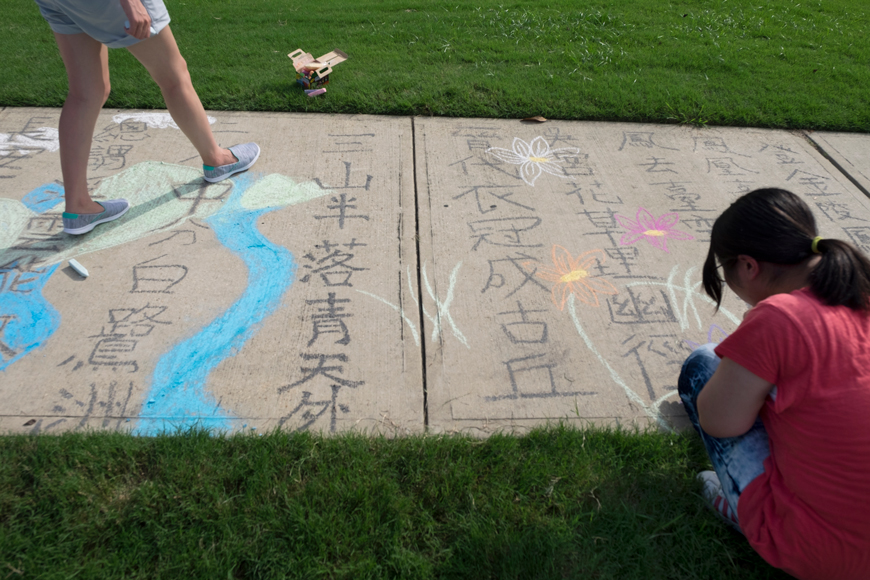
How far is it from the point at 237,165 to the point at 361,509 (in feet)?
7.28

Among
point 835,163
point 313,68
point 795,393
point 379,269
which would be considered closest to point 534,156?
point 379,269

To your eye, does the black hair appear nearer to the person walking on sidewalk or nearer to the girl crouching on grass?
the girl crouching on grass

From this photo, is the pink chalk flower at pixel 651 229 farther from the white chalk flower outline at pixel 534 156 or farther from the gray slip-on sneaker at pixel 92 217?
the gray slip-on sneaker at pixel 92 217

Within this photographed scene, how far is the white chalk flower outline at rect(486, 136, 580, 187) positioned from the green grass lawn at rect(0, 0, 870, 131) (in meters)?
0.41

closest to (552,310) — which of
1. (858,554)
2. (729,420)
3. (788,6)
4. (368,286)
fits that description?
(368,286)

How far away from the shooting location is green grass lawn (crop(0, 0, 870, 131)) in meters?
3.97

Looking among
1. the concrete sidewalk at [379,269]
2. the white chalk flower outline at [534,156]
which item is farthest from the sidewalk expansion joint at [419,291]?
the white chalk flower outline at [534,156]

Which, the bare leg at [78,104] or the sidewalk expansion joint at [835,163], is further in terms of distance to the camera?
the sidewalk expansion joint at [835,163]

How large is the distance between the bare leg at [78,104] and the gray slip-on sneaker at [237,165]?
0.61m

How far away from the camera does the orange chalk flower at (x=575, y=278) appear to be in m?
2.64

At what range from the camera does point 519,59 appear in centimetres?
459

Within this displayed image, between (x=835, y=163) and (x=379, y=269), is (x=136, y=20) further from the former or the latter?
(x=835, y=163)

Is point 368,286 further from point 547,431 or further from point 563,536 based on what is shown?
point 563,536

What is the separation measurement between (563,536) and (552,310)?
40.8 inches
